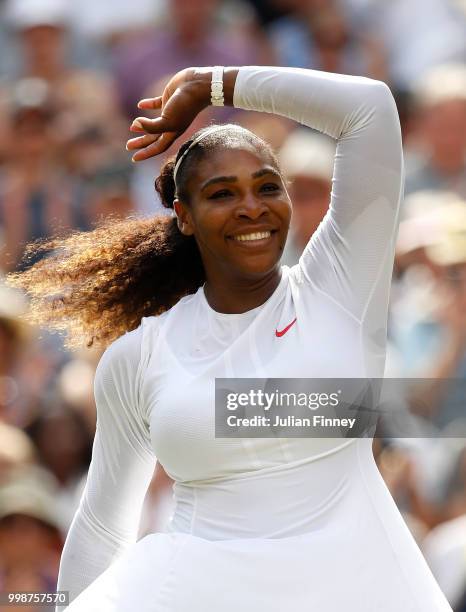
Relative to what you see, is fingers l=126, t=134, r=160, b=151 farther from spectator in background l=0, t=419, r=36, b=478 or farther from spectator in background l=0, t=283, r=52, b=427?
spectator in background l=0, t=283, r=52, b=427

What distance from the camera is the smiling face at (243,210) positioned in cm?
225

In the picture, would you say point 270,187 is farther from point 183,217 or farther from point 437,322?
point 437,322

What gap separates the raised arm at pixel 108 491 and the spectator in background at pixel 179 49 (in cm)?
288

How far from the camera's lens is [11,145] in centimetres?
511

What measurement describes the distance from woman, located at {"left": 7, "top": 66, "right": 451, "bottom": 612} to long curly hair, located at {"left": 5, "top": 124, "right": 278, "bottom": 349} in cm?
11

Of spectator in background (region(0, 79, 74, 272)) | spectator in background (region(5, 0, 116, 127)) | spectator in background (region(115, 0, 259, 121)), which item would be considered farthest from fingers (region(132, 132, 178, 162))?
spectator in background (region(5, 0, 116, 127))

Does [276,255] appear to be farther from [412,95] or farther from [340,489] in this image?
[412,95]

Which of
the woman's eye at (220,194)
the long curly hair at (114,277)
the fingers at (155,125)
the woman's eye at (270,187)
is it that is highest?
the fingers at (155,125)

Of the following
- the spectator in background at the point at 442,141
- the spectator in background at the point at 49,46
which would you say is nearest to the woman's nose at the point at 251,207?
the spectator in background at the point at 442,141

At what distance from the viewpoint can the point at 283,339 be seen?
2156 mm

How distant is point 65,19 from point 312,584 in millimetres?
3998

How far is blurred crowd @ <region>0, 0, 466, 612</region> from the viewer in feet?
12.2

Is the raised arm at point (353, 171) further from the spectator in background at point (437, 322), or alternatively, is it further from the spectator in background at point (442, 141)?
the spectator in background at point (442, 141)

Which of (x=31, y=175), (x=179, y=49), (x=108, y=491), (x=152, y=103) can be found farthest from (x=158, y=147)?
(x=179, y=49)
